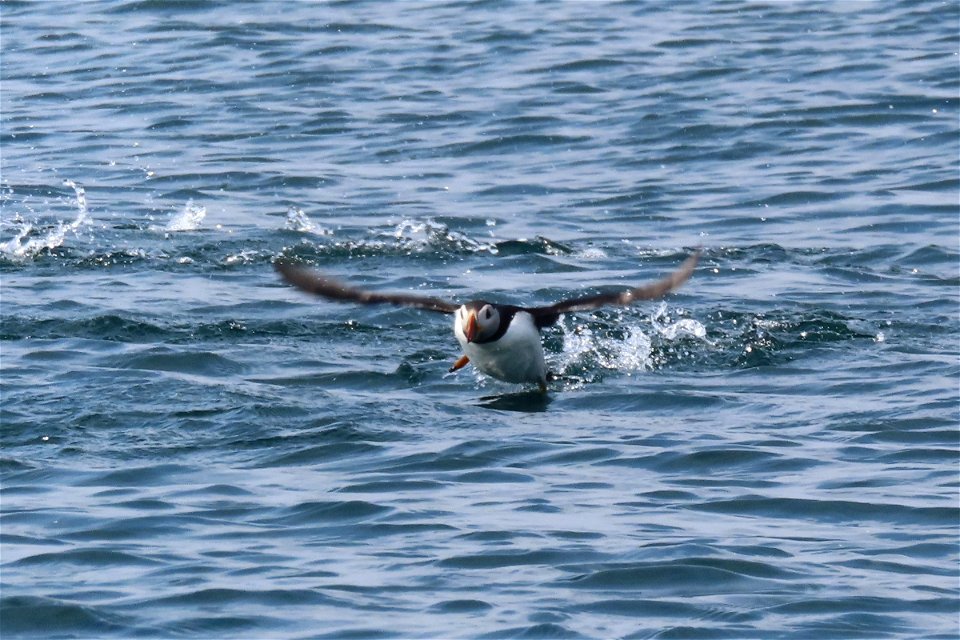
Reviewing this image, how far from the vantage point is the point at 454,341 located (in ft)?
37.9

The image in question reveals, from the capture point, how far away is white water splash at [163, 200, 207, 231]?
14.5 meters

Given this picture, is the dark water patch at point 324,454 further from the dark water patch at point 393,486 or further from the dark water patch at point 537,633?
the dark water patch at point 537,633

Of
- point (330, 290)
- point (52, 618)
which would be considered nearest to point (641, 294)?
point (330, 290)

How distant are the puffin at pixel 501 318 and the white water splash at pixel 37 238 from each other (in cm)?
389

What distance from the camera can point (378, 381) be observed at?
1049 centimetres

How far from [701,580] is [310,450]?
249 cm

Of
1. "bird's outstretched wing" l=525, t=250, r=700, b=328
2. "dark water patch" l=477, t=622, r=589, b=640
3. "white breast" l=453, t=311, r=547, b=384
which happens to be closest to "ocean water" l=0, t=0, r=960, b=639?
"dark water patch" l=477, t=622, r=589, b=640

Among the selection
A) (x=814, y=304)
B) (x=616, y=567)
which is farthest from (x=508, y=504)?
(x=814, y=304)

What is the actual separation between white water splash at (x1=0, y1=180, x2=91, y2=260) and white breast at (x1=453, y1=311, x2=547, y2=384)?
176 inches

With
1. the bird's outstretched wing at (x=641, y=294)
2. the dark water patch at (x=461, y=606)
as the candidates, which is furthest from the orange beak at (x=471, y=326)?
the dark water patch at (x=461, y=606)

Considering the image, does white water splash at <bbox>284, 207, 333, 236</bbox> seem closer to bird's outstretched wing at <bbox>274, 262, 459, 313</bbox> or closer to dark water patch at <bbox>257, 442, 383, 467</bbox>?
bird's outstretched wing at <bbox>274, 262, 459, 313</bbox>

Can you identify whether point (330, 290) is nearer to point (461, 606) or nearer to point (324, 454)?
point (324, 454)

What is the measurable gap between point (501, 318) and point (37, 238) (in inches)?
198

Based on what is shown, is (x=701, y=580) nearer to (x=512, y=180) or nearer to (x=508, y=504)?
(x=508, y=504)
